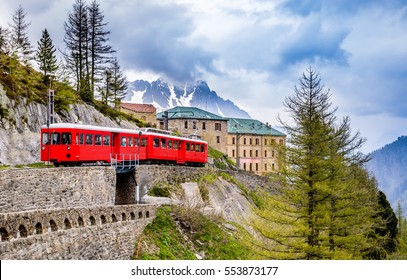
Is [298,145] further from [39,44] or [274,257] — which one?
[39,44]

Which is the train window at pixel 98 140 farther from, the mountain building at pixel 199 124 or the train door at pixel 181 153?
the mountain building at pixel 199 124

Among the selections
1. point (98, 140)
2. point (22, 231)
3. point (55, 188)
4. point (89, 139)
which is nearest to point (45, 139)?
point (89, 139)

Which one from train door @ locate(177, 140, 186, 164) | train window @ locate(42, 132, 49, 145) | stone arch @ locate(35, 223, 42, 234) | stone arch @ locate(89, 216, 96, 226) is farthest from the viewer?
train door @ locate(177, 140, 186, 164)

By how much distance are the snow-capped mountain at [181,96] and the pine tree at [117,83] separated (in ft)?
63.1

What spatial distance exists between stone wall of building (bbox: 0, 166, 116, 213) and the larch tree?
21.9ft

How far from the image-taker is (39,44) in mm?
40312

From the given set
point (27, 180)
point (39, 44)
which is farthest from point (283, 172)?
point (39, 44)

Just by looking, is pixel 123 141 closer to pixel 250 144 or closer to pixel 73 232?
pixel 73 232

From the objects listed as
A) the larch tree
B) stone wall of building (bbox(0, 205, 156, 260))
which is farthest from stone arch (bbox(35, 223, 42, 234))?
the larch tree

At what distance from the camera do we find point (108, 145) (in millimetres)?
28203

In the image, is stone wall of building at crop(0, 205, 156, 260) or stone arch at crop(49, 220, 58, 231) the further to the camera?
stone arch at crop(49, 220, 58, 231)

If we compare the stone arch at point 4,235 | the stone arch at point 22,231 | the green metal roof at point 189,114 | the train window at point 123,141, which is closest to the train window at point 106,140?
the train window at point 123,141

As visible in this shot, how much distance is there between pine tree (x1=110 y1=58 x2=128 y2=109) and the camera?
5180 centimetres

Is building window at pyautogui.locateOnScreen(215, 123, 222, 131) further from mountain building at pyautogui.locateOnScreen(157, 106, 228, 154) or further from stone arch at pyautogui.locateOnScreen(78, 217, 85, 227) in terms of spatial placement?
stone arch at pyautogui.locateOnScreen(78, 217, 85, 227)
